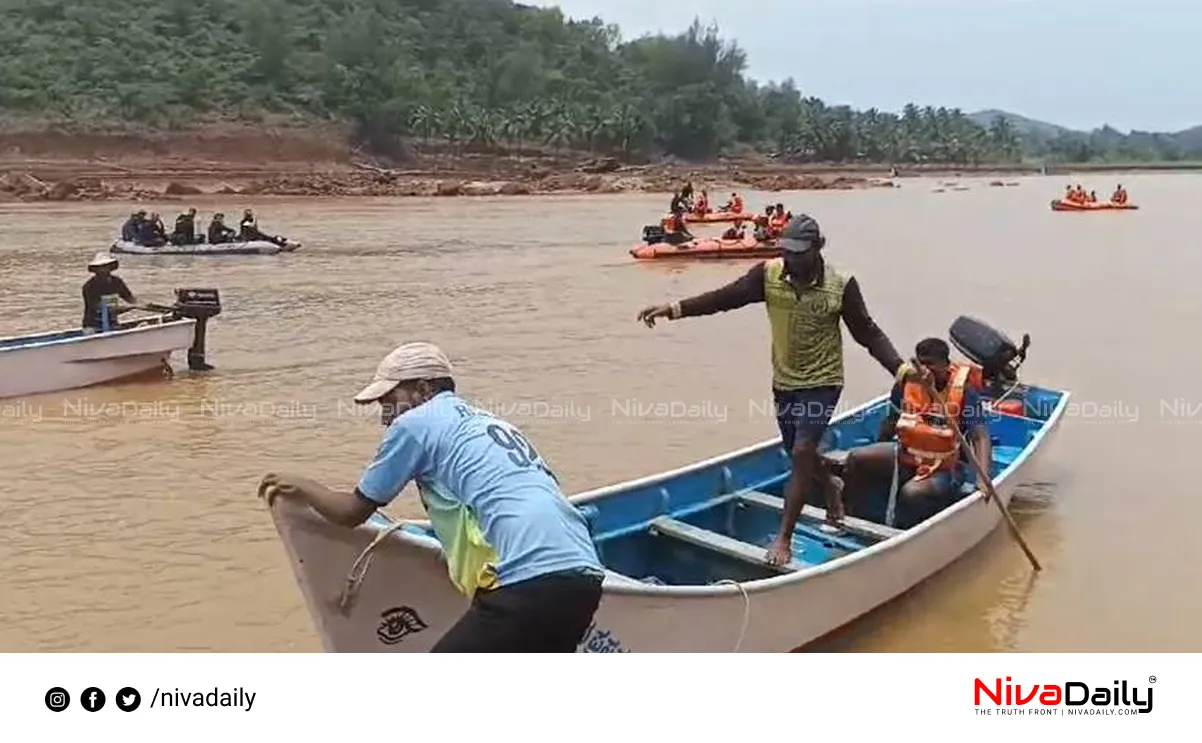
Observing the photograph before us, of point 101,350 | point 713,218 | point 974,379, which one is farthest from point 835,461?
point 713,218

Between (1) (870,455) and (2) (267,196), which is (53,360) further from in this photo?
(2) (267,196)

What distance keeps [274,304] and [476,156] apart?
52.2 metres

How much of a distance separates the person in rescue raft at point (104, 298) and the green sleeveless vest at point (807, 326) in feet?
25.5

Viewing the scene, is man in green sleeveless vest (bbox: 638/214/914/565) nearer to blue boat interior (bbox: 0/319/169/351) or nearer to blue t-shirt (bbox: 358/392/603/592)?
blue t-shirt (bbox: 358/392/603/592)

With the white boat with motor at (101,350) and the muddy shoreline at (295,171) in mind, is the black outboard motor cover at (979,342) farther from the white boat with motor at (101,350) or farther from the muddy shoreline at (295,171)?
the muddy shoreline at (295,171)

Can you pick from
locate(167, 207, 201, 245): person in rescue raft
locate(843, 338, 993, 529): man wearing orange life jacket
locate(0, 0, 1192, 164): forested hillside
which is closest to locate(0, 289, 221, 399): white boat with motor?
locate(843, 338, 993, 529): man wearing orange life jacket

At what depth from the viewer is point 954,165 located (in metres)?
102

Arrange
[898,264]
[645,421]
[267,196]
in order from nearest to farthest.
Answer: [645,421], [898,264], [267,196]

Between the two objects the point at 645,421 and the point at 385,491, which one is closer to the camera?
the point at 385,491
